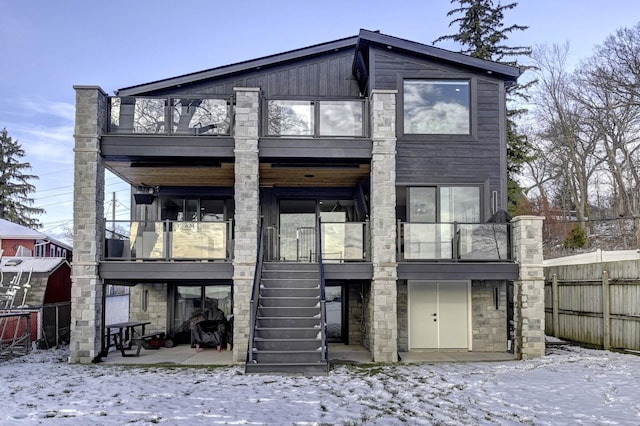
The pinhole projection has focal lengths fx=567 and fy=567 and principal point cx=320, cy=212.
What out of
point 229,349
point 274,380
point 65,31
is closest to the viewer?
point 274,380

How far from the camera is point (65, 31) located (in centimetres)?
1931

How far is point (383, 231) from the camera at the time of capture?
1179 cm

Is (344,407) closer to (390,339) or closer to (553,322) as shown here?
(390,339)

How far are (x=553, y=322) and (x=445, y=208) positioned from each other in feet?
15.4

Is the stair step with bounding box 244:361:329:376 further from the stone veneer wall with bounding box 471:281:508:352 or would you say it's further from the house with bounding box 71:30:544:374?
the stone veneer wall with bounding box 471:281:508:352

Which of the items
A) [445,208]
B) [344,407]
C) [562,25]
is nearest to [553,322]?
[445,208]

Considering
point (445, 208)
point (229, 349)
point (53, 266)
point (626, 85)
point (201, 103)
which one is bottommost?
point (229, 349)

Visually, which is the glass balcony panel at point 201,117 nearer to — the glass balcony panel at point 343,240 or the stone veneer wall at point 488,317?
the glass balcony panel at point 343,240

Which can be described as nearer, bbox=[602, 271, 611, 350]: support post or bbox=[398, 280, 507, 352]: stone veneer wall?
bbox=[602, 271, 611, 350]: support post

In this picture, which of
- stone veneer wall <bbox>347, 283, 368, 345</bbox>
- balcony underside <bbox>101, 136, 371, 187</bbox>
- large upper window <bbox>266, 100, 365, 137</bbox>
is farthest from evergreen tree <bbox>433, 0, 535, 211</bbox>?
large upper window <bbox>266, 100, 365, 137</bbox>

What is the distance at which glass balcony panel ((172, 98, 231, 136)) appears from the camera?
12016mm

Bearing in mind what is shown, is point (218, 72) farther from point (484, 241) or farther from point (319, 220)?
point (484, 241)

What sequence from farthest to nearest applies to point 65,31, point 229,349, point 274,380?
point 65,31 < point 229,349 < point 274,380

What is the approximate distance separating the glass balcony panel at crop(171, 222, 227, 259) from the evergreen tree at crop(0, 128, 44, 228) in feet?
85.2
